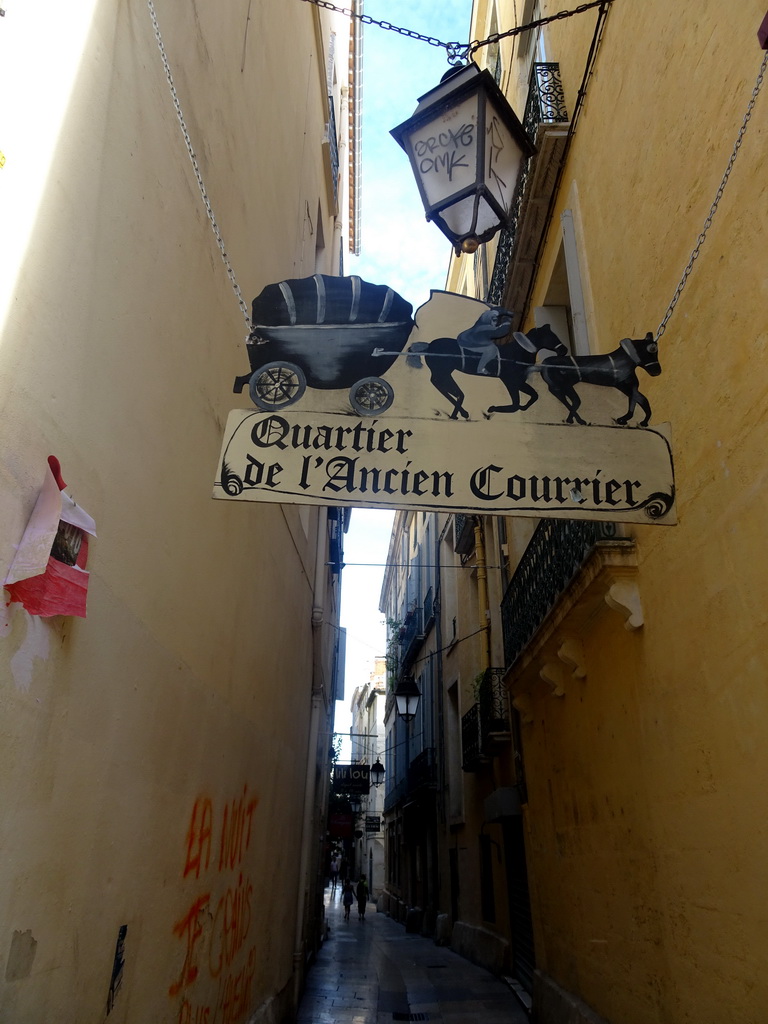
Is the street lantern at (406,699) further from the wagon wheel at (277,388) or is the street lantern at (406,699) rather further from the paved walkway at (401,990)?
the wagon wheel at (277,388)

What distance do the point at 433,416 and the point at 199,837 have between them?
288 cm

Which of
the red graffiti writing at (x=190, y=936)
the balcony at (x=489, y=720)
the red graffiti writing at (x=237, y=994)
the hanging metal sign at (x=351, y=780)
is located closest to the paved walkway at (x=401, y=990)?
the red graffiti writing at (x=237, y=994)

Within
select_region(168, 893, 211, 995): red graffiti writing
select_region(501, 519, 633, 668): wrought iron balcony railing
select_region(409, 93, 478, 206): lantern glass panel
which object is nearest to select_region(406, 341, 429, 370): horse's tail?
select_region(409, 93, 478, 206): lantern glass panel

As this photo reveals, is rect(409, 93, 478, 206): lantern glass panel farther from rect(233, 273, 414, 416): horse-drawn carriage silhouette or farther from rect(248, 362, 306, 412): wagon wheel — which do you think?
rect(248, 362, 306, 412): wagon wheel

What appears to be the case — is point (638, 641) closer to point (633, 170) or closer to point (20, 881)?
point (633, 170)

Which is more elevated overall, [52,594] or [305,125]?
[305,125]

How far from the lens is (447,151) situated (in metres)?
4.00

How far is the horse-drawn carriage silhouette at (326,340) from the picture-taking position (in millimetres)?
3139

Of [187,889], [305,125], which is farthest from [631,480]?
[305,125]

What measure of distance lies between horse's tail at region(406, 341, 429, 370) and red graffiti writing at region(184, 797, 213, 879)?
2.81 metres

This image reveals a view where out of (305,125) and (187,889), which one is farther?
(305,125)

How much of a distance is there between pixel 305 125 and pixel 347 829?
2449 cm

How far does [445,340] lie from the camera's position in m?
3.37

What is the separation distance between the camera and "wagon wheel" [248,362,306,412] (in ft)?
10.2
